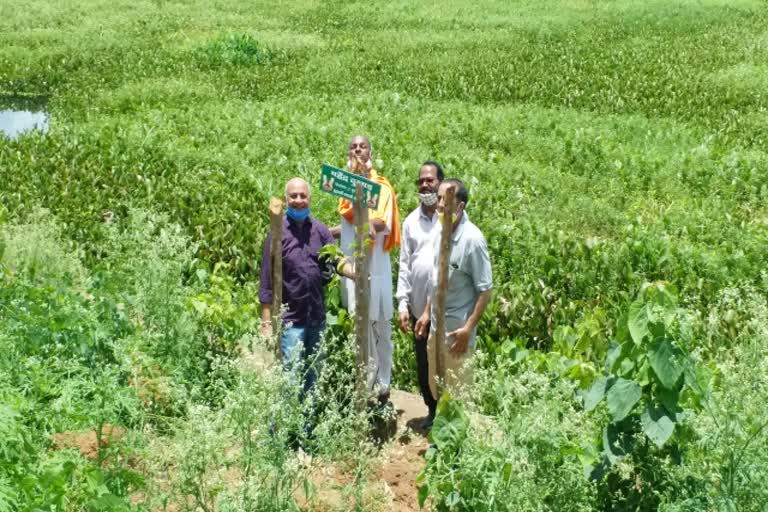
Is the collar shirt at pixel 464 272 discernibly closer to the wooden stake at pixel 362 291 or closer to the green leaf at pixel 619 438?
the wooden stake at pixel 362 291

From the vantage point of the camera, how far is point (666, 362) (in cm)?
402

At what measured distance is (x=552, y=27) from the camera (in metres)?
26.8

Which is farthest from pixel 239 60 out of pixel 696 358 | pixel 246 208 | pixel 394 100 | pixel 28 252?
pixel 696 358

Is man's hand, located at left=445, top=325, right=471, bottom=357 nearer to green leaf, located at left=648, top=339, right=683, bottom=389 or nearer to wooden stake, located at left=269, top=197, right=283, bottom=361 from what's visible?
wooden stake, located at left=269, top=197, right=283, bottom=361

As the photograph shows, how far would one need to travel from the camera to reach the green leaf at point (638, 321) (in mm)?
4102

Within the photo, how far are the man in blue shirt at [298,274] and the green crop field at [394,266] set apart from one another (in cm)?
47

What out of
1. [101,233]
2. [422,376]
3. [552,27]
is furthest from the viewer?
[552,27]

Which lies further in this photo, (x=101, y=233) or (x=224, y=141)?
(x=224, y=141)

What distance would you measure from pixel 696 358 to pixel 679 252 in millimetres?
4990

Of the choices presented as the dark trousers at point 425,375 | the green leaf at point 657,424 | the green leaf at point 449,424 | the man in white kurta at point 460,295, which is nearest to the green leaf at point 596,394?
the green leaf at point 657,424

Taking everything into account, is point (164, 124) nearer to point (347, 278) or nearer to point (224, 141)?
point (224, 141)

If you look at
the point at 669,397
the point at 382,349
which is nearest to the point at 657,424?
the point at 669,397

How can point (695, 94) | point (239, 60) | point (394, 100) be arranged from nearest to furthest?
point (394, 100) → point (695, 94) → point (239, 60)

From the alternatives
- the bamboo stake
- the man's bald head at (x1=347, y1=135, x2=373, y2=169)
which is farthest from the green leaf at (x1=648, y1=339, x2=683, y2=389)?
the man's bald head at (x1=347, y1=135, x2=373, y2=169)
